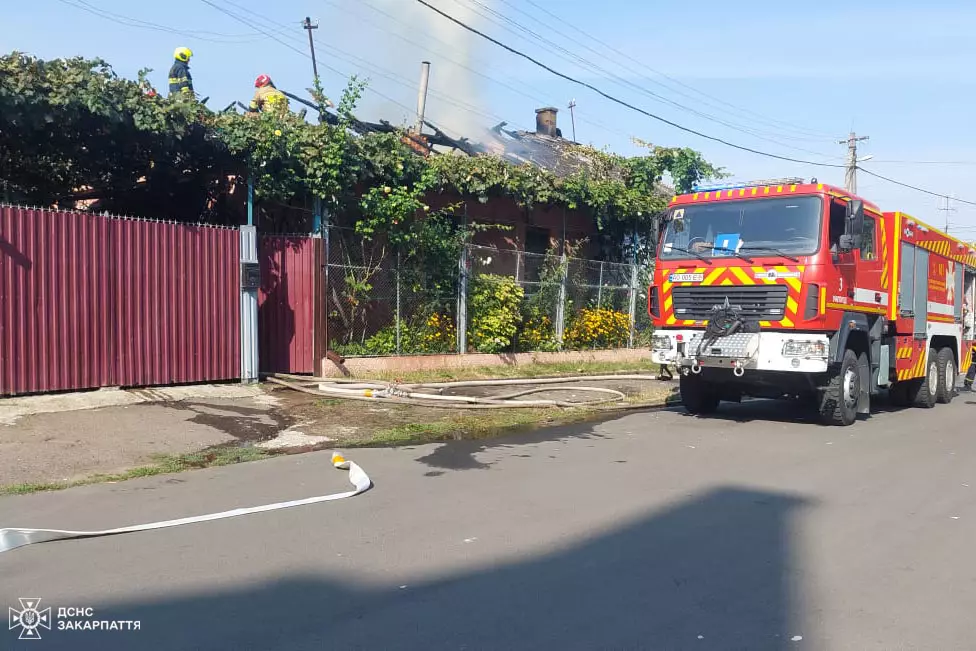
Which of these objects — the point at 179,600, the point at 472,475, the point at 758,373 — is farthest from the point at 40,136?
the point at 758,373

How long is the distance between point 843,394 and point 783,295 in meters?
1.70

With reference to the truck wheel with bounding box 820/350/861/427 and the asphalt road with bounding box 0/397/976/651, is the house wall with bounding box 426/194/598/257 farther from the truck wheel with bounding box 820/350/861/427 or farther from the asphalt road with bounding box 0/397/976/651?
the asphalt road with bounding box 0/397/976/651

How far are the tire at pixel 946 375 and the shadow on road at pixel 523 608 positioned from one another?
1049 cm

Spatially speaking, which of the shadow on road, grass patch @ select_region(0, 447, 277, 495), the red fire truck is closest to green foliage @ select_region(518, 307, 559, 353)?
the red fire truck

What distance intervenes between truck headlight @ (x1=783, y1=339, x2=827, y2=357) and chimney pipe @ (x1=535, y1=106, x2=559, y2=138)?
22.6m

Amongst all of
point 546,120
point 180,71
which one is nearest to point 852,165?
point 546,120

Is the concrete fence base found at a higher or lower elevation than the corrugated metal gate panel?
lower

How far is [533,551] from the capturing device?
16.4 feet

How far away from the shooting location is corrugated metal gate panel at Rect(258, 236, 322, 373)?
13000 millimetres

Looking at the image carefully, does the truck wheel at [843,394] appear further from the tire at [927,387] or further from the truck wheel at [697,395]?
the tire at [927,387]

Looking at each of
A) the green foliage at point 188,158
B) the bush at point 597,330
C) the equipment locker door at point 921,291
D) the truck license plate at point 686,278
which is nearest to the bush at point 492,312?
the green foliage at point 188,158

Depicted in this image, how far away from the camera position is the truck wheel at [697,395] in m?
11.4

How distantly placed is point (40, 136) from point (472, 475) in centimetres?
843

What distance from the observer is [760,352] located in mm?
9703
